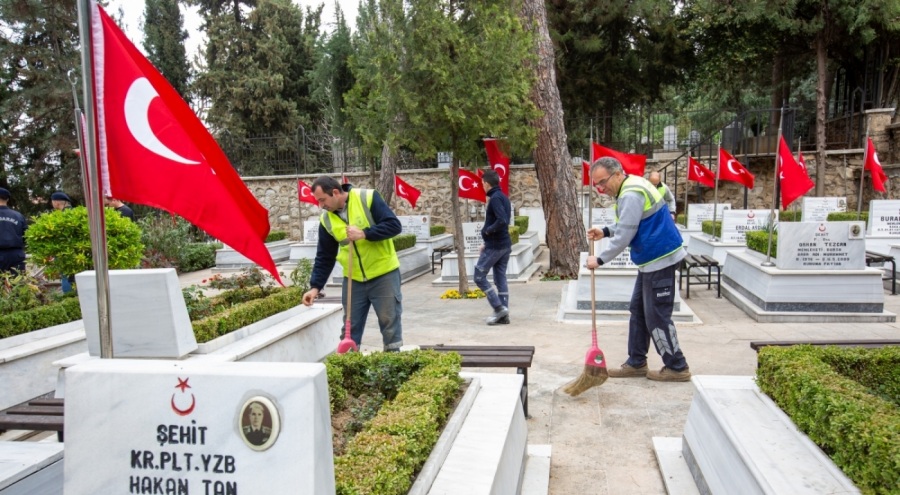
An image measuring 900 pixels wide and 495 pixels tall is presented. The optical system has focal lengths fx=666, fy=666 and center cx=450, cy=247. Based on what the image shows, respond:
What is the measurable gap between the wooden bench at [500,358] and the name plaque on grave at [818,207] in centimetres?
1235

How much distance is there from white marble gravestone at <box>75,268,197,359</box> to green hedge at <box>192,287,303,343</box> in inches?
19.8

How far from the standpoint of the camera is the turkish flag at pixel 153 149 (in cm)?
271

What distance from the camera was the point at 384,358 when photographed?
4.20 metres

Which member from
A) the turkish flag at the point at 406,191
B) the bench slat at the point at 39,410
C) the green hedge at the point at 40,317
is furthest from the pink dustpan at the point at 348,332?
the turkish flag at the point at 406,191

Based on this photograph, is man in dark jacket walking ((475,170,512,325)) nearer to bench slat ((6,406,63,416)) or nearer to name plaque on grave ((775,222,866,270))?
name plaque on grave ((775,222,866,270))

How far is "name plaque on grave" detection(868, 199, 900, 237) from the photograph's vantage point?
12.7m

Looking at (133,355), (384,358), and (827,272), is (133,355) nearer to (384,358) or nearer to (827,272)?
(384,358)

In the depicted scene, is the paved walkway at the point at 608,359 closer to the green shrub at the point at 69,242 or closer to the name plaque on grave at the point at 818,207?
the green shrub at the point at 69,242

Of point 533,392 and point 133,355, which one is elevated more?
point 133,355

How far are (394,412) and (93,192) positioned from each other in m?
1.61

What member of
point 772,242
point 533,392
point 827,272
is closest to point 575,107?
point 772,242

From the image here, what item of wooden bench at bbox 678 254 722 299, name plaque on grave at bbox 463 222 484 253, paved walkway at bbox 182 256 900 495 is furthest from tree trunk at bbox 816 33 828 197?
name plaque on grave at bbox 463 222 484 253

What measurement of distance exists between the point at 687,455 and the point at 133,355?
147 inches

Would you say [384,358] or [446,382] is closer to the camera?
[446,382]
